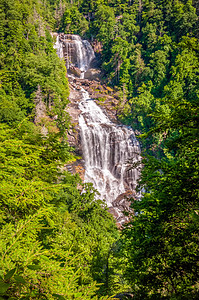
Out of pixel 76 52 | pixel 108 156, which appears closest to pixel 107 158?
pixel 108 156

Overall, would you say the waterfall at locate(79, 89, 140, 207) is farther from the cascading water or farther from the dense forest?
the cascading water

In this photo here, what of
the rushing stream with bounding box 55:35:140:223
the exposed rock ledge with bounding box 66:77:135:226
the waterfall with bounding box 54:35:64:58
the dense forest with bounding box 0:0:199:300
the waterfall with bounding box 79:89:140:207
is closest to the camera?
the dense forest with bounding box 0:0:199:300

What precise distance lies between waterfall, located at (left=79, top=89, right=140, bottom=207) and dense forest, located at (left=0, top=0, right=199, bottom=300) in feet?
8.91

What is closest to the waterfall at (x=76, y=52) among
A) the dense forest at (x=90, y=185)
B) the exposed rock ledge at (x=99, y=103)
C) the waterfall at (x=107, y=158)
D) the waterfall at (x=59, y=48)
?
the waterfall at (x=59, y=48)

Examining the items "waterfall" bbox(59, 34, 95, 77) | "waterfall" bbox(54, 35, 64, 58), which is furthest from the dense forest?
"waterfall" bbox(59, 34, 95, 77)

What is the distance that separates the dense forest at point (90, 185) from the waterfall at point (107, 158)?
8.91 ft

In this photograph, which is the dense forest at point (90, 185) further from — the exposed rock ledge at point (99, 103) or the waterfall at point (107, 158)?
the waterfall at point (107, 158)

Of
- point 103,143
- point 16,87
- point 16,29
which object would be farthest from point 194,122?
point 16,29

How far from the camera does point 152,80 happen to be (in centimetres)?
3512

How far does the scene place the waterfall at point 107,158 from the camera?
24391 millimetres

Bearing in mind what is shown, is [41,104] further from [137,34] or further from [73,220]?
[137,34]

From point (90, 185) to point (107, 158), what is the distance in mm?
8337

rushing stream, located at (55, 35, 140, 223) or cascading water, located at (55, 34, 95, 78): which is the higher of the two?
cascading water, located at (55, 34, 95, 78)

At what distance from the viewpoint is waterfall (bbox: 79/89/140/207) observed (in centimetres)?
2439
